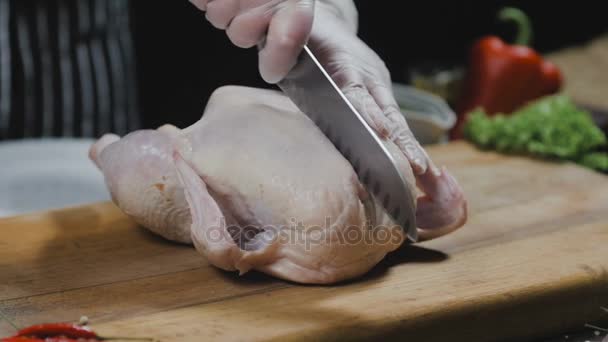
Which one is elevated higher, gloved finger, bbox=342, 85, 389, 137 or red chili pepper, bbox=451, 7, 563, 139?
gloved finger, bbox=342, 85, 389, 137

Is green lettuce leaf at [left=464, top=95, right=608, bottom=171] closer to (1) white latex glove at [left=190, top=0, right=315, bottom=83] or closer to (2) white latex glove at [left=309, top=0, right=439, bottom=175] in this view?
(2) white latex glove at [left=309, top=0, right=439, bottom=175]

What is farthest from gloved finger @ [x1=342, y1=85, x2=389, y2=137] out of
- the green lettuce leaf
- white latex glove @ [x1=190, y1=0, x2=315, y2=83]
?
the green lettuce leaf

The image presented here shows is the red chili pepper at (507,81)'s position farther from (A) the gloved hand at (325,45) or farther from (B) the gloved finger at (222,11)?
(B) the gloved finger at (222,11)

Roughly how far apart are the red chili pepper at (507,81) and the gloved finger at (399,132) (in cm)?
190

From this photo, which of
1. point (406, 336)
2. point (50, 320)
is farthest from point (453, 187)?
point (50, 320)

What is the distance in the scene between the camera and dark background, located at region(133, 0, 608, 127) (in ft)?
11.7

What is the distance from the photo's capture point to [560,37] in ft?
16.5

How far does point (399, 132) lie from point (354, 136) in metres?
0.16

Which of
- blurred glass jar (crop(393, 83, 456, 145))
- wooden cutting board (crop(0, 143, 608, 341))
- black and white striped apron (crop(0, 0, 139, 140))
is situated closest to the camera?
wooden cutting board (crop(0, 143, 608, 341))

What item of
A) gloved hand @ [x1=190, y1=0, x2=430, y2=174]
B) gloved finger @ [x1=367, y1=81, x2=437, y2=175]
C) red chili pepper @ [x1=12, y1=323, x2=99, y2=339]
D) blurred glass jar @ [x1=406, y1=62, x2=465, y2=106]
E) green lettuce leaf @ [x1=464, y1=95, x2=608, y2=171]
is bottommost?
blurred glass jar @ [x1=406, y1=62, x2=465, y2=106]

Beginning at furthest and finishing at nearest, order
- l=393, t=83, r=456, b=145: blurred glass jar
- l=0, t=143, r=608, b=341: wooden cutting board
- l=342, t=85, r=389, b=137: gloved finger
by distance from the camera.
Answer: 1. l=393, t=83, r=456, b=145: blurred glass jar
2. l=342, t=85, r=389, b=137: gloved finger
3. l=0, t=143, r=608, b=341: wooden cutting board

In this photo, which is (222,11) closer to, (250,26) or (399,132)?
(250,26)

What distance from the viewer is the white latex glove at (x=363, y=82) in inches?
73.7

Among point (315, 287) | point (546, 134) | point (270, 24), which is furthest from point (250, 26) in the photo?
point (546, 134)
